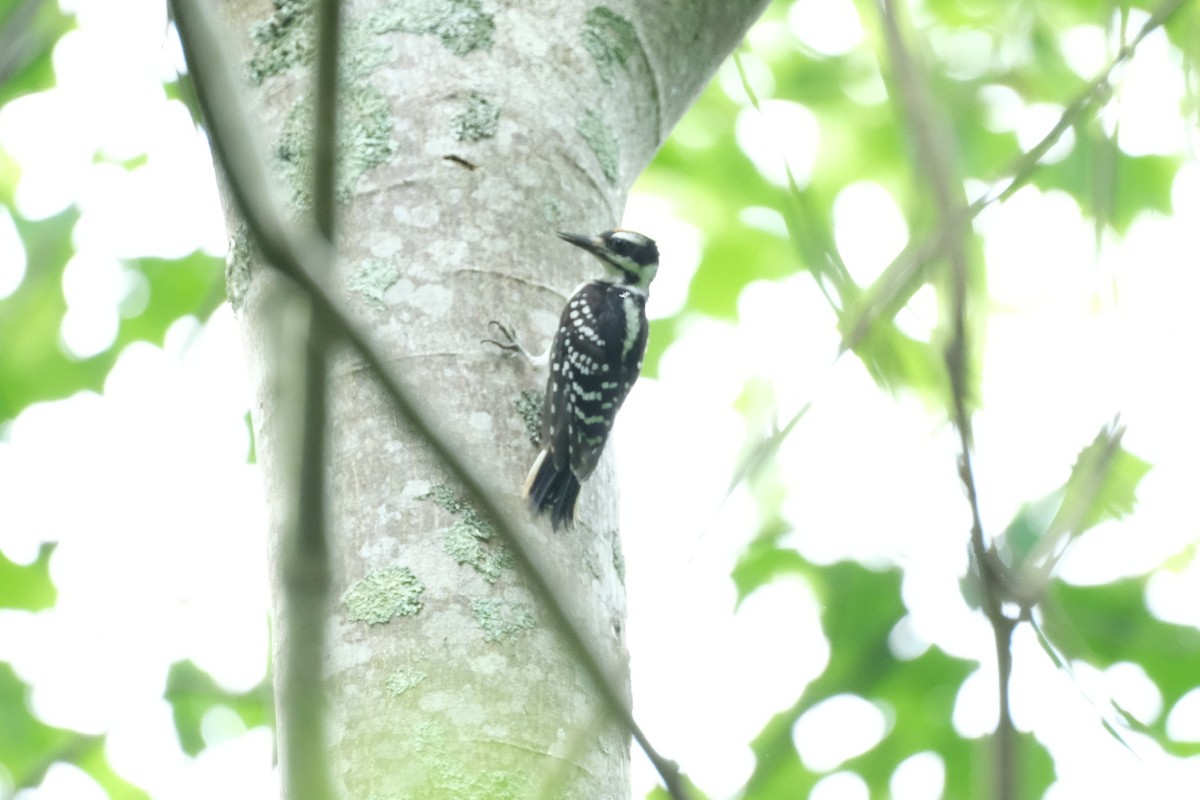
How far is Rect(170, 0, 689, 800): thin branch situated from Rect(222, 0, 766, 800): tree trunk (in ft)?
3.53

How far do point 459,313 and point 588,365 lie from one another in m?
1.18

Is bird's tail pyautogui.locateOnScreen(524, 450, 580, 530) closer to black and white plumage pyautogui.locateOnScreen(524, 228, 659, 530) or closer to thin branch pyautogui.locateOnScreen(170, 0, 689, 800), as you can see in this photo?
black and white plumage pyautogui.locateOnScreen(524, 228, 659, 530)

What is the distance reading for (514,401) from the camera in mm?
2604

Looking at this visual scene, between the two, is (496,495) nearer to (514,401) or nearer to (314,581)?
(314,581)

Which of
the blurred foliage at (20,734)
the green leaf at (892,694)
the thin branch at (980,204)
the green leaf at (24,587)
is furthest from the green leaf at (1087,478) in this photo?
the green leaf at (24,587)

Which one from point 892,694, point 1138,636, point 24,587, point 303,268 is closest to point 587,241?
point 892,694

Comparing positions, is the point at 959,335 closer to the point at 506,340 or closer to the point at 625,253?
the point at 506,340

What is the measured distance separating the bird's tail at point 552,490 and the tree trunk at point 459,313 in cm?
4

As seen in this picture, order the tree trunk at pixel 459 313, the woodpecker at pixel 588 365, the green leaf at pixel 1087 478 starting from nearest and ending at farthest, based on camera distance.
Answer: the green leaf at pixel 1087 478
the tree trunk at pixel 459 313
the woodpecker at pixel 588 365

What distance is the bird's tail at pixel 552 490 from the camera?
2.62 m

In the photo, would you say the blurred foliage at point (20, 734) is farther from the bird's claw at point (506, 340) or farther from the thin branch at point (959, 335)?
the thin branch at point (959, 335)

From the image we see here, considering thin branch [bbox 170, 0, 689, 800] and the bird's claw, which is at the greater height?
thin branch [bbox 170, 0, 689, 800]

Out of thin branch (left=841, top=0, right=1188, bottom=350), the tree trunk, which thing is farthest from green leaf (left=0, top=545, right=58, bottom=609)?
thin branch (left=841, top=0, right=1188, bottom=350)

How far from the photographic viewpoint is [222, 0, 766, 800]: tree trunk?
2098 mm
